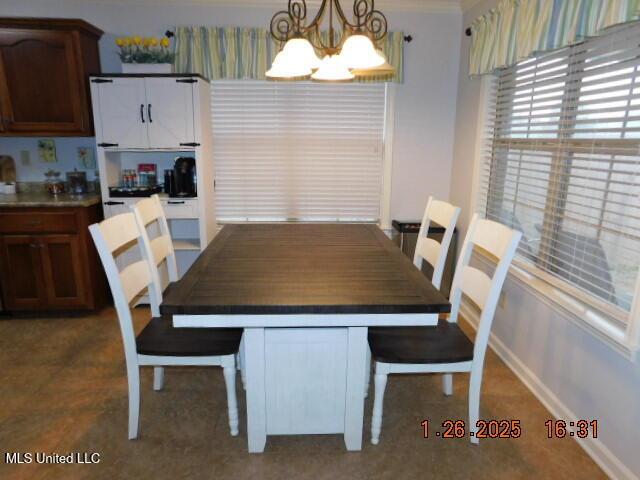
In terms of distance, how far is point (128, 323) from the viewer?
178 cm

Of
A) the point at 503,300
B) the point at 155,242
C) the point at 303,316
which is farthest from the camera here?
the point at 503,300

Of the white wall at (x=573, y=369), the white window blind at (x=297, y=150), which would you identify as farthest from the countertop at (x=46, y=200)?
the white wall at (x=573, y=369)

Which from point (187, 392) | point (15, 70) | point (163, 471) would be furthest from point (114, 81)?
point (163, 471)

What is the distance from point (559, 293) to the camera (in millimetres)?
2160

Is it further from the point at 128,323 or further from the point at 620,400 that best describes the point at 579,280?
the point at 128,323

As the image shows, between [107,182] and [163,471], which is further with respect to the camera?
[107,182]

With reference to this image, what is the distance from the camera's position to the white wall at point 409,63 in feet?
10.9

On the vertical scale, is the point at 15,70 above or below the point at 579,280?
above

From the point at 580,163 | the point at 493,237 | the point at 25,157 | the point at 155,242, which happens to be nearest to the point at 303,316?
the point at 493,237

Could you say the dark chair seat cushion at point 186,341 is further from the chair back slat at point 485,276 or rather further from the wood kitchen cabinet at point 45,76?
the wood kitchen cabinet at point 45,76

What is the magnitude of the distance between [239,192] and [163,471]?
2.37 m

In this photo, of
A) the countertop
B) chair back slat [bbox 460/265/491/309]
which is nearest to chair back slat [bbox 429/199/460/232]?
chair back slat [bbox 460/265/491/309]

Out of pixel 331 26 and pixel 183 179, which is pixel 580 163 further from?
pixel 183 179

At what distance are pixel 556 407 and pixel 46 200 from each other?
3.48 meters
